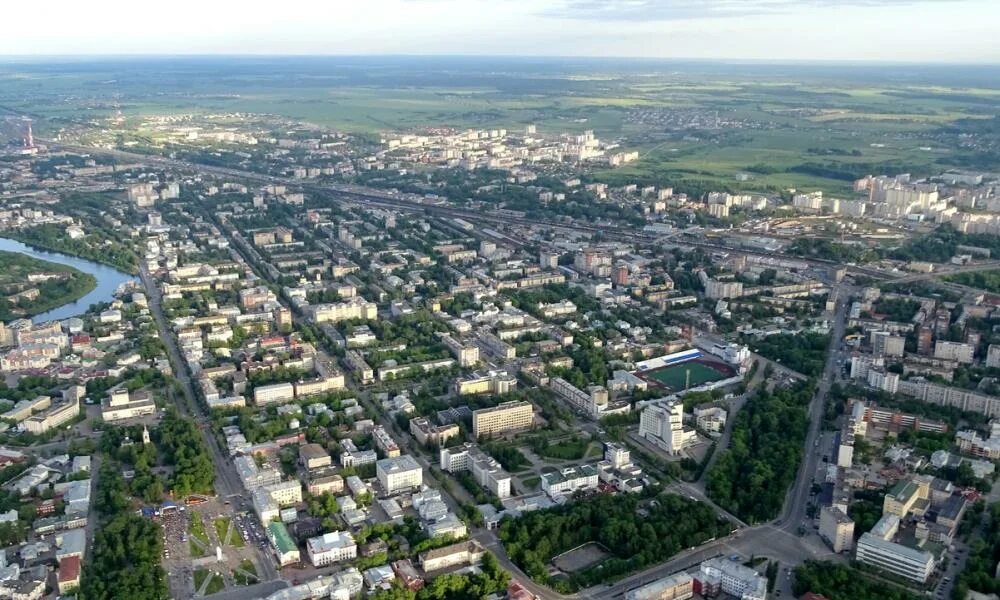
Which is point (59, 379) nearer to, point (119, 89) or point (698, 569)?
point (698, 569)

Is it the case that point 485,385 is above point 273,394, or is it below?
above

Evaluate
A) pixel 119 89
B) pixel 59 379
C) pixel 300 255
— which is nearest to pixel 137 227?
pixel 300 255

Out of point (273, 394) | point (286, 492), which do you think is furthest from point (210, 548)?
point (273, 394)

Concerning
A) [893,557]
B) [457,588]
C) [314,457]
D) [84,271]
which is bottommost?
[84,271]

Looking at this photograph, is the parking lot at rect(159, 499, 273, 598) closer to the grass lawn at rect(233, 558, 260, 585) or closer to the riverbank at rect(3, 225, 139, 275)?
the grass lawn at rect(233, 558, 260, 585)

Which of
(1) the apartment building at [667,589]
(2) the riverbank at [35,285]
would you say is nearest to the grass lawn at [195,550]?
(1) the apartment building at [667,589]

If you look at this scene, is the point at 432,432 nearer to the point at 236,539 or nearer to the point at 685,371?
the point at 236,539
